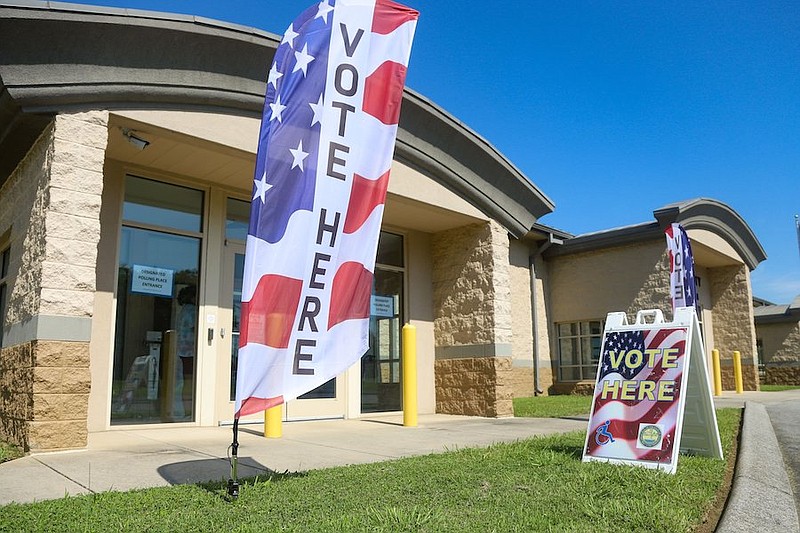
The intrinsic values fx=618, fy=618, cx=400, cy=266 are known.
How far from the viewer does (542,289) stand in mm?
17703

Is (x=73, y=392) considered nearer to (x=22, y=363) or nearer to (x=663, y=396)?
(x=22, y=363)

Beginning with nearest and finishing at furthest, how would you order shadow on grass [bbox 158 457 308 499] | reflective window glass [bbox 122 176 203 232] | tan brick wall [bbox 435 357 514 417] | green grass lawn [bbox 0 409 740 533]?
green grass lawn [bbox 0 409 740 533], shadow on grass [bbox 158 457 308 499], reflective window glass [bbox 122 176 203 232], tan brick wall [bbox 435 357 514 417]

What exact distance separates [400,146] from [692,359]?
5.63 meters

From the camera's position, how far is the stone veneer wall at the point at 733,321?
1975 cm

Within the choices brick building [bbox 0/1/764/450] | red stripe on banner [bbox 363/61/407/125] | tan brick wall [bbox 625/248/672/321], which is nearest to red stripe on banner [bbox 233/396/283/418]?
red stripe on banner [bbox 363/61/407/125]

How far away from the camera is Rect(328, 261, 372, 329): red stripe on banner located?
4.43 meters

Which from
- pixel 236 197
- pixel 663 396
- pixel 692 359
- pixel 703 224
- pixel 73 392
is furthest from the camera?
pixel 703 224

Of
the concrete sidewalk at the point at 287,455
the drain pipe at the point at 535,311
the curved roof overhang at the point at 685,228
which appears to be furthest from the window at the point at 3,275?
the curved roof overhang at the point at 685,228

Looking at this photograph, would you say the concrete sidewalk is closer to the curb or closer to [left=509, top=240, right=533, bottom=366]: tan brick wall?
the curb

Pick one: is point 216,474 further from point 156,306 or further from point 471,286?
point 471,286

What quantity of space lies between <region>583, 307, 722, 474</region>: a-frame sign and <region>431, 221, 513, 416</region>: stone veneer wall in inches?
199

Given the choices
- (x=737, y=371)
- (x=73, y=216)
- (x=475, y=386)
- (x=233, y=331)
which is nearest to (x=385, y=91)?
(x=73, y=216)

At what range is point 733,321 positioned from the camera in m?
20.3

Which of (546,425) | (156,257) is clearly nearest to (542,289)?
(546,425)
